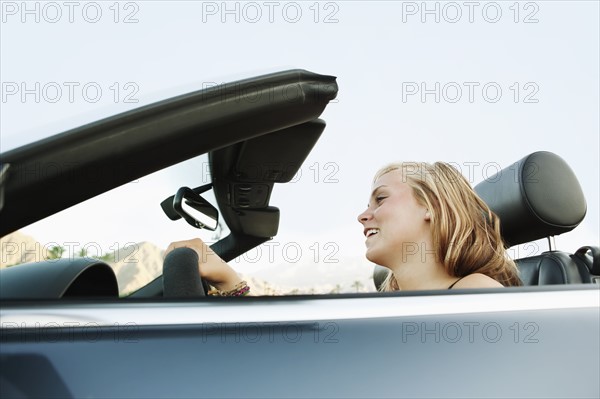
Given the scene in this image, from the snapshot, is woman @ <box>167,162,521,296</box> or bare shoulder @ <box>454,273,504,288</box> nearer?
bare shoulder @ <box>454,273,504,288</box>

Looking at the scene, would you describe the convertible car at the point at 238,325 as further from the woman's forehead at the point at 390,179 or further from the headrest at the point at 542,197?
the woman's forehead at the point at 390,179

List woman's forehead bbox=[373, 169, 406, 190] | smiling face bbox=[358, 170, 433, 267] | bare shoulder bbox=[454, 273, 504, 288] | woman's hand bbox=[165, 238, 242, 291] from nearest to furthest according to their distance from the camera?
bare shoulder bbox=[454, 273, 504, 288], woman's hand bbox=[165, 238, 242, 291], smiling face bbox=[358, 170, 433, 267], woman's forehead bbox=[373, 169, 406, 190]

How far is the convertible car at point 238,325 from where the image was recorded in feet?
2.81

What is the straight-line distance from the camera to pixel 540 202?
1.68 metres

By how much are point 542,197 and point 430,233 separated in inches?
12.1

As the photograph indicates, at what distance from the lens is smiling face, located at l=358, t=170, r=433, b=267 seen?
64.2 inches

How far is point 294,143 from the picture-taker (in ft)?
3.95

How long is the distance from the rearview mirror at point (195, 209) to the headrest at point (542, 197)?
0.83 m

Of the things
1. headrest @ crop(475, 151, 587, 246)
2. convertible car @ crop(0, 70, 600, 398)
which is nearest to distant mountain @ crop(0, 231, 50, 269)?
convertible car @ crop(0, 70, 600, 398)

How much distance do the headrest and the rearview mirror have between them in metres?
0.83

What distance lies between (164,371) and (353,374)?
0.27 metres

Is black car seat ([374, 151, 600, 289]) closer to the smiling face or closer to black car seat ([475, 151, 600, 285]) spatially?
black car seat ([475, 151, 600, 285])

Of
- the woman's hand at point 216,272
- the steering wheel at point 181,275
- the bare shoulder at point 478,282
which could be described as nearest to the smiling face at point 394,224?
the bare shoulder at point 478,282

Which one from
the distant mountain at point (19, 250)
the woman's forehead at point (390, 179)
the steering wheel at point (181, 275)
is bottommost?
the steering wheel at point (181, 275)
